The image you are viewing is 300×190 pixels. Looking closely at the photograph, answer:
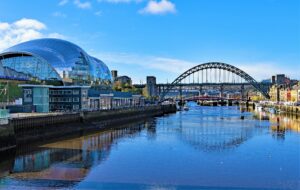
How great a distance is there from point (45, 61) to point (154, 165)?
61.4m

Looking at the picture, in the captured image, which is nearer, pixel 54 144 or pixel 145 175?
pixel 145 175

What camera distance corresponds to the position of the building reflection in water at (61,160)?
23797 mm

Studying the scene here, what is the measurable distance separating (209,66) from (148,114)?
62404 mm

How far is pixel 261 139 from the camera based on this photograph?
4197 cm

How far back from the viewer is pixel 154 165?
26578 millimetres

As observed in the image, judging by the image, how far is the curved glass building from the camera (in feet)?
270

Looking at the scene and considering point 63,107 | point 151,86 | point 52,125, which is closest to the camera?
point 52,125

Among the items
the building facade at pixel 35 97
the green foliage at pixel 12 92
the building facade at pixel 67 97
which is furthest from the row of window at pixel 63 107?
the building facade at pixel 35 97

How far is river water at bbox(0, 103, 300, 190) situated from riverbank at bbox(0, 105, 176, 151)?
1.63m

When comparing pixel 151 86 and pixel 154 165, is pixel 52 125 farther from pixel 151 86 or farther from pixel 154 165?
pixel 151 86

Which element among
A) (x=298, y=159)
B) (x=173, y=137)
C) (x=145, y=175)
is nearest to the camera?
(x=145, y=175)

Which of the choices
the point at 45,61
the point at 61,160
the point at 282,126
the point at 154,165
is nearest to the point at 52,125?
the point at 61,160

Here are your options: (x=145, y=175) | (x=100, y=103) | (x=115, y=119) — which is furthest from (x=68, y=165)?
(x=100, y=103)

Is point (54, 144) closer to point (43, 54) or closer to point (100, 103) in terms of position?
point (100, 103)
